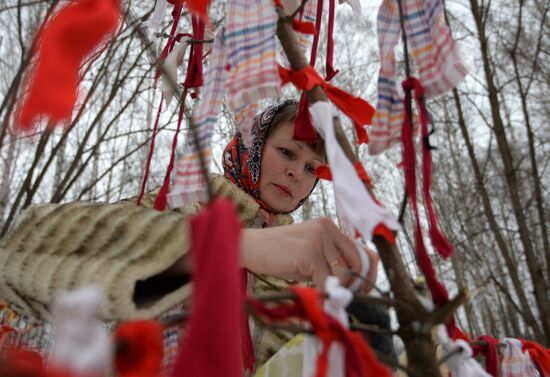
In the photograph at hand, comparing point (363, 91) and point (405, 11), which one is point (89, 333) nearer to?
point (405, 11)

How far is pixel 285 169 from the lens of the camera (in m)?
1.01

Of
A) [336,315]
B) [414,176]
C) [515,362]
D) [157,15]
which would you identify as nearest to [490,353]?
[515,362]

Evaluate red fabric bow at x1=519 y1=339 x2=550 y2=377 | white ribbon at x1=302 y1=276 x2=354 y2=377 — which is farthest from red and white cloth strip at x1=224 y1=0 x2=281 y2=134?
red fabric bow at x1=519 y1=339 x2=550 y2=377

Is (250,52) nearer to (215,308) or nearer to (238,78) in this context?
(238,78)

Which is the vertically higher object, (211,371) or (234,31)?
(234,31)

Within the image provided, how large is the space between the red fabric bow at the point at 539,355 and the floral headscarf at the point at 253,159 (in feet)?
2.08

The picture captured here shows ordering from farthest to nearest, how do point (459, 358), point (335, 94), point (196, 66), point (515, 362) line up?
point (515, 362), point (196, 66), point (335, 94), point (459, 358)

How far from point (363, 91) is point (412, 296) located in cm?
563

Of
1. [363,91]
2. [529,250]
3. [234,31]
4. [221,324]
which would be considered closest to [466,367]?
[221,324]

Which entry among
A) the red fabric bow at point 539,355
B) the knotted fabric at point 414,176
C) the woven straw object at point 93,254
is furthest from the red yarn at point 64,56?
the red fabric bow at point 539,355

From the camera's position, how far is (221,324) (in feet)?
0.92

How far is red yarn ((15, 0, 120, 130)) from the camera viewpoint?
374 mm

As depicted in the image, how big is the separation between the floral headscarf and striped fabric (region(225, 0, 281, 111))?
455 millimetres

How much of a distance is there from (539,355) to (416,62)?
2.30 feet
